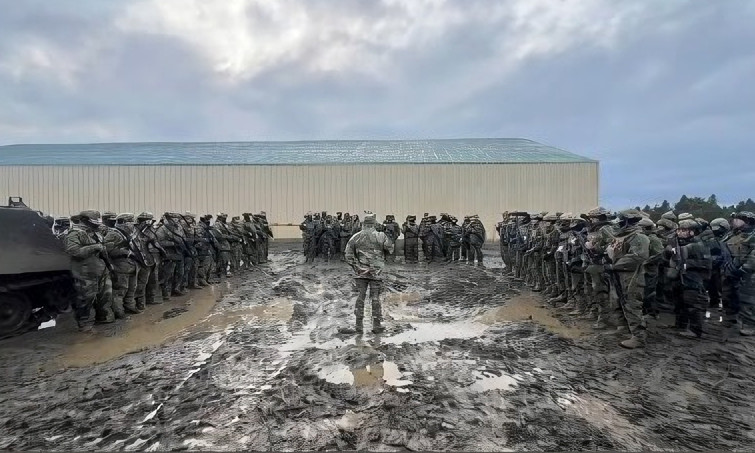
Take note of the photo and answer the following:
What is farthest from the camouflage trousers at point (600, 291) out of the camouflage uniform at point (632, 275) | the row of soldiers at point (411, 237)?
the row of soldiers at point (411, 237)

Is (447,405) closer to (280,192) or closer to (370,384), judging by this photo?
(370,384)

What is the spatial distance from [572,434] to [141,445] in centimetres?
353

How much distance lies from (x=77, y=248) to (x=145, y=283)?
180 centimetres

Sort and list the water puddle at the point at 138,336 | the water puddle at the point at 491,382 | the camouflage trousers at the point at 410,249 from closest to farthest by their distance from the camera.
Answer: the water puddle at the point at 491,382 < the water puddle at the point at 138,336 < the camouflage trousers at the point at 410,249

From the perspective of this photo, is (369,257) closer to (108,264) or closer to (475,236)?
(108,264)

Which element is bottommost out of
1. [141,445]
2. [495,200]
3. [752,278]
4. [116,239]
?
[141,445]

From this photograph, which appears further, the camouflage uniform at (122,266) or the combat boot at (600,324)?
the camouflage uniform at (122,266)

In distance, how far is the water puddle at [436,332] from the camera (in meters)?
6.85

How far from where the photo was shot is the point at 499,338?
22.8ft

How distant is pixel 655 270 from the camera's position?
305 inches

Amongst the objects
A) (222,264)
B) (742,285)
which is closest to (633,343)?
(742,285)

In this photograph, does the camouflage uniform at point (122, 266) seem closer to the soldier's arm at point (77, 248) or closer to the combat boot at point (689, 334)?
the soldier's arm at point (77, 248)

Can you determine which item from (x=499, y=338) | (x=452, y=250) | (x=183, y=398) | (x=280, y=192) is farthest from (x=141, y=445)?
(x=280, y=192)

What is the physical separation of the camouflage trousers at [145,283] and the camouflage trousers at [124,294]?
5.8 inches
